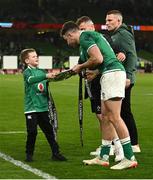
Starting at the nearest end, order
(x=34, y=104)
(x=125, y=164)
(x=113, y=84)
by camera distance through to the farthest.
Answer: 1. (x=113, y=84)
2. (x=125, y=164)
3. (x=34, y=104)

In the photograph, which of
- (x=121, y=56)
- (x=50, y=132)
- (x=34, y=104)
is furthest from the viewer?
(x=121, y=56)

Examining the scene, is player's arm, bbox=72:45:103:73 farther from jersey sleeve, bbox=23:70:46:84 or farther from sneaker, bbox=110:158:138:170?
sneaker, bbox=110:158:138:170

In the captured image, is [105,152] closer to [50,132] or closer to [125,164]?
[125,164]

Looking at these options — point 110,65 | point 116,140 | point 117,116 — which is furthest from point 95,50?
point 116,140

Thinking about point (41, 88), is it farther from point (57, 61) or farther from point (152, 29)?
point (152, 29)

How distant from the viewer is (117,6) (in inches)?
2739

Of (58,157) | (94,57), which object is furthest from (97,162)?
(94,57)

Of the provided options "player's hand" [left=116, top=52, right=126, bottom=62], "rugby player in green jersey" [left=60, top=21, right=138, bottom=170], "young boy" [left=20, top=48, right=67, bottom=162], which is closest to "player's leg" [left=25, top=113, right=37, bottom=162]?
"young boy" [left=20, top=48, right=67, bottom=162]

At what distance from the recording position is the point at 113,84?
8.70 meters

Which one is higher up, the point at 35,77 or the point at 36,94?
the point at 35,77

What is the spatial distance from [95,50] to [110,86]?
0.53 metres

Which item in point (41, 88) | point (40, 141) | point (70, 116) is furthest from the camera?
point (70, 116)

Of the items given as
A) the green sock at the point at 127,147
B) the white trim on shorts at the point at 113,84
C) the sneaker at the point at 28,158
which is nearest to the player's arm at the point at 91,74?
the white trim on shorts at the point at 113,84

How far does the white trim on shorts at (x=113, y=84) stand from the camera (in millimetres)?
8688
